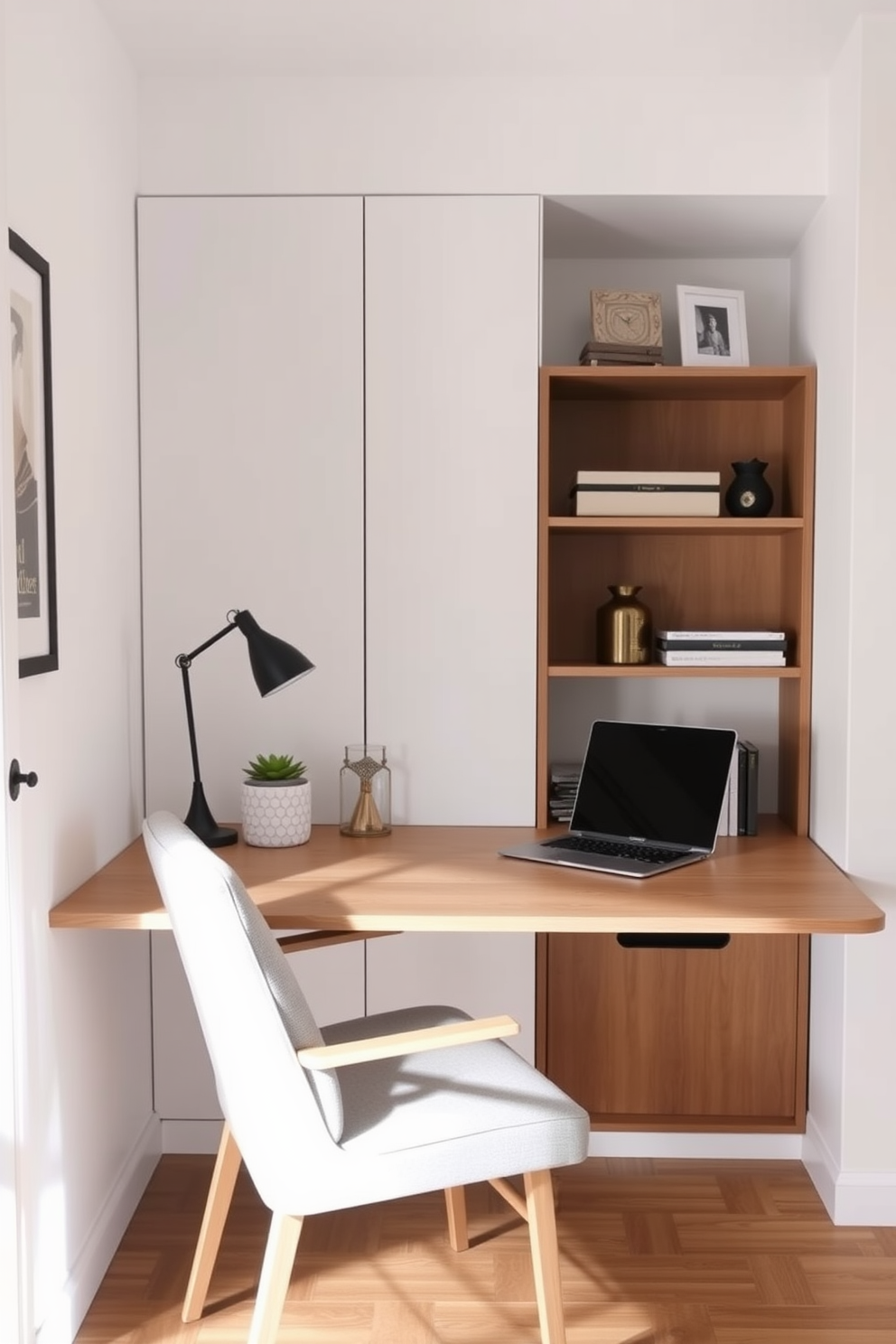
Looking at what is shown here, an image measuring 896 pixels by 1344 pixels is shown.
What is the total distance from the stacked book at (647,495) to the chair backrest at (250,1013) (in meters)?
1.38

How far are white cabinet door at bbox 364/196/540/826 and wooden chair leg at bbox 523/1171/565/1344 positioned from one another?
1.05 meters

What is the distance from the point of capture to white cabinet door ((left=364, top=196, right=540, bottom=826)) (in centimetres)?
277

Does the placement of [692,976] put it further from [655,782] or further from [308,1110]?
[308,1110]

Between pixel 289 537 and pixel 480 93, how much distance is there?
1.09m

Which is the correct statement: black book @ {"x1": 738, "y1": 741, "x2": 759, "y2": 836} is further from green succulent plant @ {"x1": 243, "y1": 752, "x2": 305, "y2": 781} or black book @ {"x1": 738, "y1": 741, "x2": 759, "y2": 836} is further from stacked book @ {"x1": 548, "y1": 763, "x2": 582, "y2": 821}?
green succulent plant @ {"x1": 243, "y1": 752, "x2": 305, "y2": 781}

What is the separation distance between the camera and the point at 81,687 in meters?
2.37

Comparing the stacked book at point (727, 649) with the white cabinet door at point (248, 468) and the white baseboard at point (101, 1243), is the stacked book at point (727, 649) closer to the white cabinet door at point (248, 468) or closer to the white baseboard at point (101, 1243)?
the white cabinet door at point (248, 468)

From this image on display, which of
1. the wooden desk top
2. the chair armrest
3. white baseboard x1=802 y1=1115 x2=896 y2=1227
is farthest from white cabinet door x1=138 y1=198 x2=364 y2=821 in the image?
white baseboard x1=802 y1=1115 x2=896 y2=1227

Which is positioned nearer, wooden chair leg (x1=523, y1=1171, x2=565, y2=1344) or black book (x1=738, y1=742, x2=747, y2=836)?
wooden chair leg (x1=523, y1=1171, x2=565, y2=1344)

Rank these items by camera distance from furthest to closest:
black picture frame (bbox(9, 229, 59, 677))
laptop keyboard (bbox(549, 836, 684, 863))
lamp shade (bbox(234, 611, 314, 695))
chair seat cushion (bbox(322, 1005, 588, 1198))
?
laptop keyboard (bbox(549, 836, 684, 863)), lamp shade (bbox(234, 611, 314, 695)), black picture frame (bbox(9, 229, 59, 677)), chair seat cushion (bbox(322, 1005, 588, 1198))

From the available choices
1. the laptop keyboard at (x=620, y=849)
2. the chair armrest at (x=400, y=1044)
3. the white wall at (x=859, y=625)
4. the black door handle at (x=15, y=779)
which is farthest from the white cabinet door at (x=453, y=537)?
the black door handle at (x=15, y=779)

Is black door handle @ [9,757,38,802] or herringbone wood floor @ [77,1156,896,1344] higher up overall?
black door handle @ [9,757,38,802]

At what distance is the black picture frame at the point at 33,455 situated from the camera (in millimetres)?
1990

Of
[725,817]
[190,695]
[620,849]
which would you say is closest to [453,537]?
[190,695]
